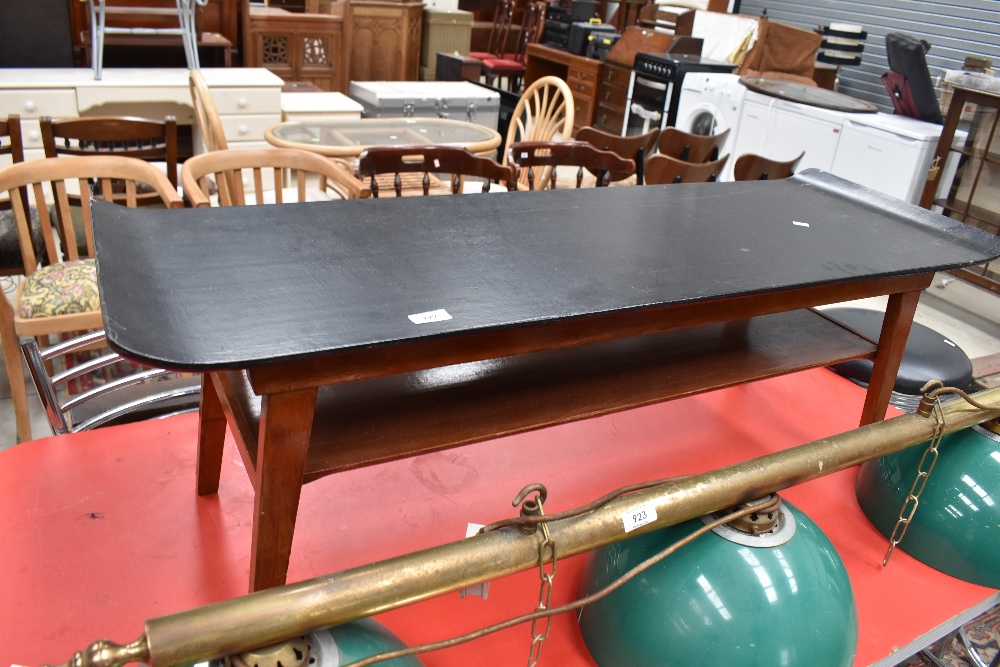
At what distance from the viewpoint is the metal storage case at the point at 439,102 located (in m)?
4.91

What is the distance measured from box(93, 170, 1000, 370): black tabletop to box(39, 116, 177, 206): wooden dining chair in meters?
1.56

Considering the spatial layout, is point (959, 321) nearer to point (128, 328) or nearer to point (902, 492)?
point (902, 492)

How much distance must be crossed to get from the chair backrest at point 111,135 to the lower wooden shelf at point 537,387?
179 centimetres

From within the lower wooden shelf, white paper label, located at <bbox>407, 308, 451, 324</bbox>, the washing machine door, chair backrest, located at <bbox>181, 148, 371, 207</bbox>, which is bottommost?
the washing machine door

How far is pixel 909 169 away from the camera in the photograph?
4199 mm

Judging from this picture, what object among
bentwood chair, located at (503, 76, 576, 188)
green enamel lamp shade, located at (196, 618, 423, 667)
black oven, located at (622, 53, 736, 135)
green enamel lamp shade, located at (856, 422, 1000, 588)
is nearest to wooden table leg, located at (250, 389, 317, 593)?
green enamel lamp shade, located at (196, 618, 423, 667)

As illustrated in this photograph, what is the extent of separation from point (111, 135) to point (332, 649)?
247 cm

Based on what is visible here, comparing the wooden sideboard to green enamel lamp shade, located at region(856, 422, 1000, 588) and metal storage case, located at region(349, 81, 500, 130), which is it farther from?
green enamel lamp shade, located at region(856, 422, 1000, 588)

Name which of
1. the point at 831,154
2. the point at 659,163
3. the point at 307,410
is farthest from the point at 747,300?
the point at 831,154

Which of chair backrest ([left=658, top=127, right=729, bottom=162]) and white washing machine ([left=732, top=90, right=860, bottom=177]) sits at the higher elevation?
chair backrest ([left=658, top=127, right=729, bottom=162])

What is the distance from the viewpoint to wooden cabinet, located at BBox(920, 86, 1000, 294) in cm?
387

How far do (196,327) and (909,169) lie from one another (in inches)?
167

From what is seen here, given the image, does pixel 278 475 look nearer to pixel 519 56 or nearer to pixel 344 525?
pixel 344 525

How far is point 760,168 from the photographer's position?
108 inches
